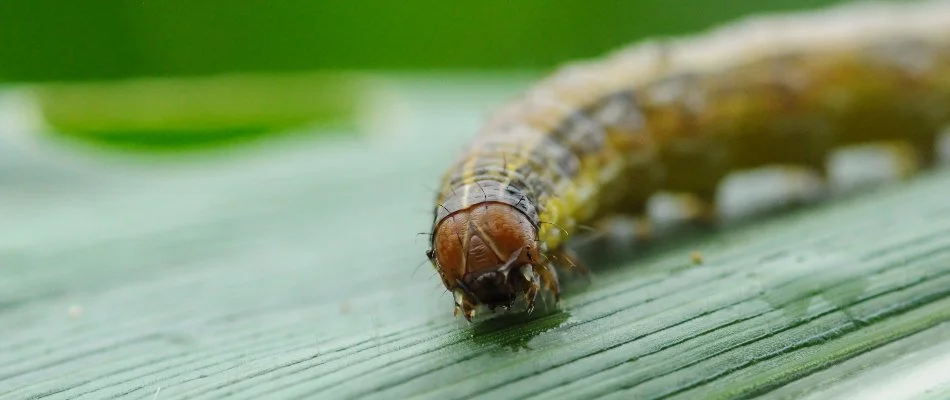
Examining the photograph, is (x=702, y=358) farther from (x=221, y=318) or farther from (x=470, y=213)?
(x=221, y=318)

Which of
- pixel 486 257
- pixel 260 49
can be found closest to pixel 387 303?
pixel 486 257

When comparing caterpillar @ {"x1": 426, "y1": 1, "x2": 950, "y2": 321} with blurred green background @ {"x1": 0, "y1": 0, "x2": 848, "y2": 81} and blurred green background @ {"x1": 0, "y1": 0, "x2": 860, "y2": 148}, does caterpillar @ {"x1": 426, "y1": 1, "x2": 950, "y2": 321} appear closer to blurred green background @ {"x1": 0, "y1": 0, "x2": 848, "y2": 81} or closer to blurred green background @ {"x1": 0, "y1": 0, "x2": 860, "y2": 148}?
blurred green background @ {"x1": 0, "y1": 0, "x2": 860, "y2": 148}

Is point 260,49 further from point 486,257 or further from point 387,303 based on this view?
point 486,257

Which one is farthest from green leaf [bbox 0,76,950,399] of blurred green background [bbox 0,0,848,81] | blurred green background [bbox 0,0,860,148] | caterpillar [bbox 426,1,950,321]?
blurred green background [bbox 0,0,848,81]

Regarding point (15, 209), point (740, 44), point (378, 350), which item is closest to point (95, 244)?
point (15, 209)

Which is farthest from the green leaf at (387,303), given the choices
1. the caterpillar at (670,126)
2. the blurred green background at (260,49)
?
the blurred green background at (260,49)

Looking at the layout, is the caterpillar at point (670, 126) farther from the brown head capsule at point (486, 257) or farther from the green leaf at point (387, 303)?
the green leaf at point (387, 303)
